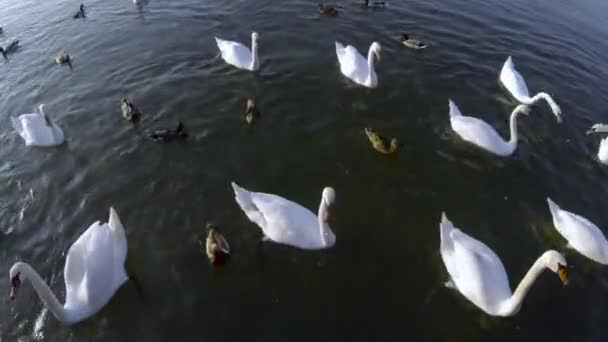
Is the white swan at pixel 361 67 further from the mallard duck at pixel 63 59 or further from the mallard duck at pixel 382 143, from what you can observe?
the mallard duck at pixel 63 59

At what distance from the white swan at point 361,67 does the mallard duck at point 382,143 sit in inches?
122

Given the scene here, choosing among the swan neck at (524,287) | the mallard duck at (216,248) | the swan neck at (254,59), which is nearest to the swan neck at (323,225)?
the mallard duck at (216,248)

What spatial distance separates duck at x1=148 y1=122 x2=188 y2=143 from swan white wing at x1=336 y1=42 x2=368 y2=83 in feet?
19.7

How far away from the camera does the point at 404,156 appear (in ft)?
45.4

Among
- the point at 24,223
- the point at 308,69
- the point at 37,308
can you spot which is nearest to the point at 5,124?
the point at 24,223

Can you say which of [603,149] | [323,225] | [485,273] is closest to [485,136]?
[603,149]

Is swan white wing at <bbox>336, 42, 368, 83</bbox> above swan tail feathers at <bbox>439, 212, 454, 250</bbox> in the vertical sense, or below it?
above

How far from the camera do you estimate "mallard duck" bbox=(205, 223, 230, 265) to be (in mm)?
10680

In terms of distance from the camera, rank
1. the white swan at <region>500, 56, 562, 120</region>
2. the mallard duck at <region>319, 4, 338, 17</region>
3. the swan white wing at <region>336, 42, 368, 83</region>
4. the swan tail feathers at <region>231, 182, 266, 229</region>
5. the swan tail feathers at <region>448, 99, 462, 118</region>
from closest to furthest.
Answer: the swan tail feathers at <region>231, 182, 266, 229</region>
the swan tail feathers at <region>448, 99, 462, 118</region>
the white swan at <region>500, 56, 562, 120</region>
the swan white wing at <region>336, 42, 368, 83</region>
the mallard duck at <region>319, 4, 338, 17</region>

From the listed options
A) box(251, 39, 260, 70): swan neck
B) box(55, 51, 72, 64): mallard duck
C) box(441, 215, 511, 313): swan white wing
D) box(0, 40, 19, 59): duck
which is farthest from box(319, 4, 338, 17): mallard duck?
box(0, 40, 19, 59): duck

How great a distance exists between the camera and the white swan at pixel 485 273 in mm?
9328

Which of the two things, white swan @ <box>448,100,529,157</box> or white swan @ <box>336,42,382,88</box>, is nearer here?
white swan @ <box>448,100,529,157</box>

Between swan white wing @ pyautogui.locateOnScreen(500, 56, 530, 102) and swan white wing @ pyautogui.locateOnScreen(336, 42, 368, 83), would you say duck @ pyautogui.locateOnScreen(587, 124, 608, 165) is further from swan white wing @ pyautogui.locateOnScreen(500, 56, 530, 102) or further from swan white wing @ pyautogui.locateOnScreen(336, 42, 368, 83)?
swan white wing @ pyautogui.locateOnScreen(336, 42, 368, 83)

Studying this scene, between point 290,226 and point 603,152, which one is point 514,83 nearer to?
point 603,152
